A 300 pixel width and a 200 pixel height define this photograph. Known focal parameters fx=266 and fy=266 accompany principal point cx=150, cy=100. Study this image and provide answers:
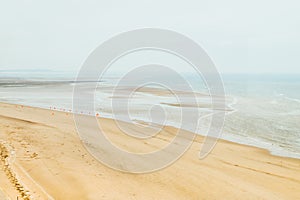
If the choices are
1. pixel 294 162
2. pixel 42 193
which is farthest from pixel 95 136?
pixel 294 162

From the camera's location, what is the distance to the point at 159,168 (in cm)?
935

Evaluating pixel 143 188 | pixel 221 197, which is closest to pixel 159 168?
pixel 143 188

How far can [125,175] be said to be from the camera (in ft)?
27.5

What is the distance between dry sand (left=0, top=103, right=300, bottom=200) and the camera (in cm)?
684

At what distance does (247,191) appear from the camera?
7883mm

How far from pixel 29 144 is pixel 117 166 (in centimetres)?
382

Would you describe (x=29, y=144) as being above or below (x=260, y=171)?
above

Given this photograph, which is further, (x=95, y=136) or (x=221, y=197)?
(x=95, y=136)

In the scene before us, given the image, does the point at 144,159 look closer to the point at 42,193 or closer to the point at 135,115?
the point at 42,193

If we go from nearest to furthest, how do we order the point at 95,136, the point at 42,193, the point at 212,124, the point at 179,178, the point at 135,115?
the point at 42,193
the point at 179,178
the point at 95,136
the point at 212,124
the point at 135,115

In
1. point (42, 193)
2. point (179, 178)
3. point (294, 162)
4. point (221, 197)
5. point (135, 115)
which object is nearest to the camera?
point (42, 193)

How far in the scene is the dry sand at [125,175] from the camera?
684cm

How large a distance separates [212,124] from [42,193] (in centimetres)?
1501

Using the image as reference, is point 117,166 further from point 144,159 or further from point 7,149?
point 7,149
